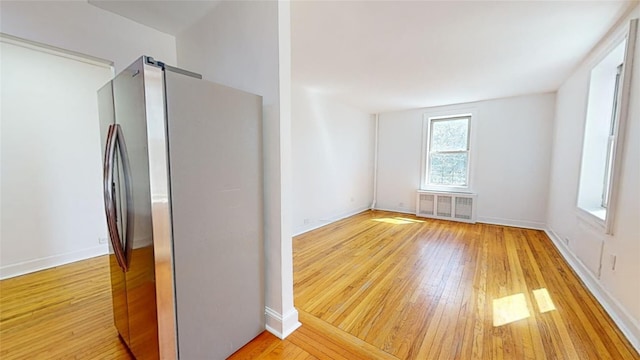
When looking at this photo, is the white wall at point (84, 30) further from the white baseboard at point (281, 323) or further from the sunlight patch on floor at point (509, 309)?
the sunlight patch on floor at point (509, 309)

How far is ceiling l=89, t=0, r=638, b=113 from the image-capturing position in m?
1.91

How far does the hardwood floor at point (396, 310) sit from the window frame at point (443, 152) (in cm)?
196

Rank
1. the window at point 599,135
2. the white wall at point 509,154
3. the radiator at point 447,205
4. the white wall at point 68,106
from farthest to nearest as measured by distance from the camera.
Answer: the radiator at point 447,205 → the white wall at point 509,154 → the window at point 599,135 → the white wall at point 68,106

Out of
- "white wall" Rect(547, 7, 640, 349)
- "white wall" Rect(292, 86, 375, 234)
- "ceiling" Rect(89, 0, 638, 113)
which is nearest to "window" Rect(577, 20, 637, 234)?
"white wall" Rect(547, 7, 640, 349)

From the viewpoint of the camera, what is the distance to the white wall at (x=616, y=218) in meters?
1.75

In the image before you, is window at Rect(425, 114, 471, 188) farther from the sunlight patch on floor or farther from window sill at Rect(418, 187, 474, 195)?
the sunlight patch on floor

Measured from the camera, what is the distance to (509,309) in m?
2.02

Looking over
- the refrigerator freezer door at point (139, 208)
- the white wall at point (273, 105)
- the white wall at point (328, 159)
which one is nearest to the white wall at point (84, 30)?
the white wall at point (273, 105)

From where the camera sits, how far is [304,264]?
288 centimetres

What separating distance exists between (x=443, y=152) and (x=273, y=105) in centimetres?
465

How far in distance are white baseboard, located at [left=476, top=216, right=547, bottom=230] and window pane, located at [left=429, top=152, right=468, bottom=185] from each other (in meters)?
0.78

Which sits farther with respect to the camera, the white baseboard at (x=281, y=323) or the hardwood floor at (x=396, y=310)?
the white baseboard at (x=281, y=323)

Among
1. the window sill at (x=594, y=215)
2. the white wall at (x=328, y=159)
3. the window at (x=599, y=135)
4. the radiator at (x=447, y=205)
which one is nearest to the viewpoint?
the window sill at (x=594, y=215)

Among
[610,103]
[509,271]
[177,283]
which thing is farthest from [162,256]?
[610,103]
